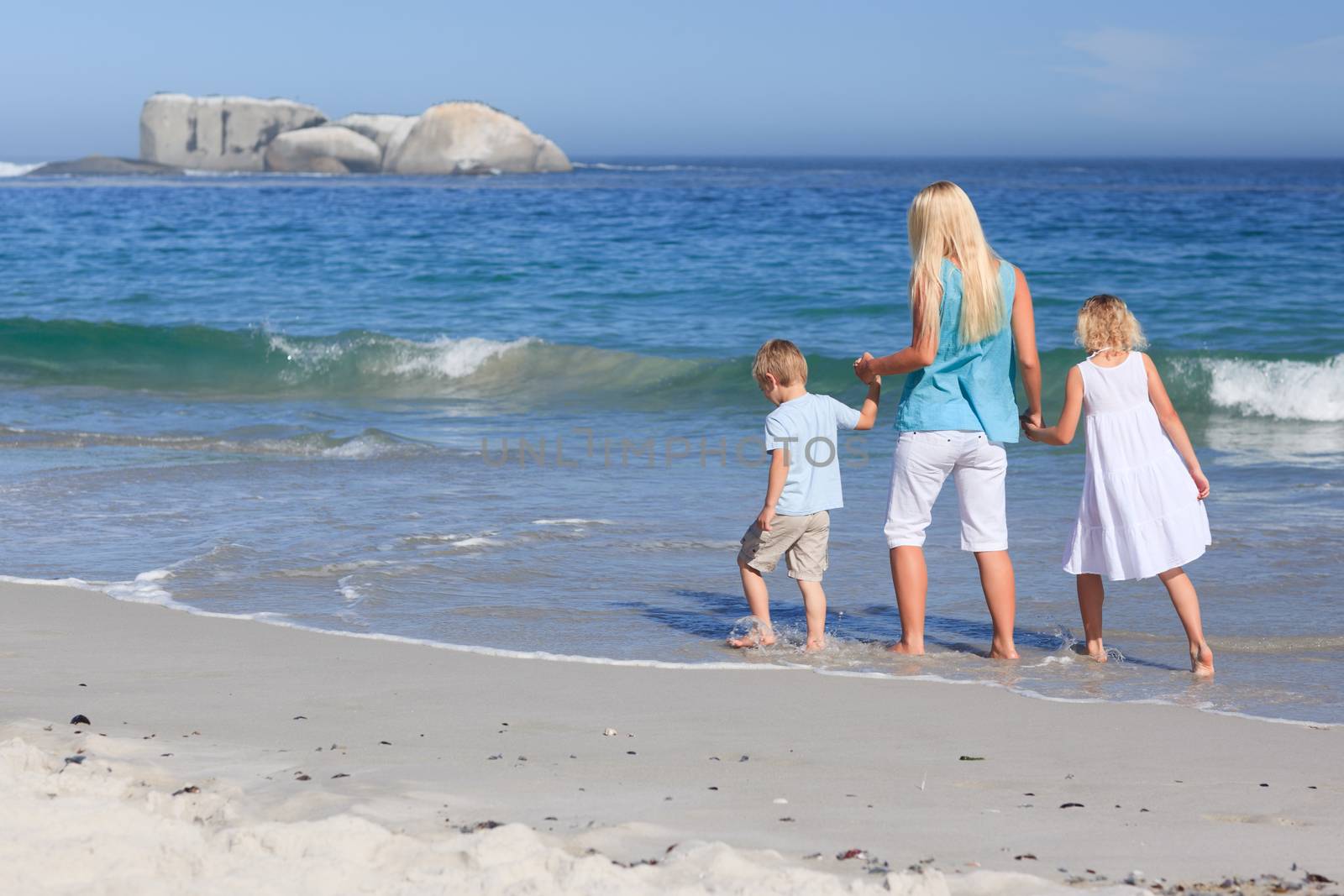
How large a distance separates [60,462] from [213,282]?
13490 mm

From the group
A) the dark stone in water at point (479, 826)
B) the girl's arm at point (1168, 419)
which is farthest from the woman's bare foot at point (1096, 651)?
the dark stone in water at point (479, 826)

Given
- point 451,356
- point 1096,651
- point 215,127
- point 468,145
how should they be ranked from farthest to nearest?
point 215,127 < point 468,145 < point 451,356 < point 1096,651

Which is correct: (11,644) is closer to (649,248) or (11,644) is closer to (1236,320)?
(1236,320)

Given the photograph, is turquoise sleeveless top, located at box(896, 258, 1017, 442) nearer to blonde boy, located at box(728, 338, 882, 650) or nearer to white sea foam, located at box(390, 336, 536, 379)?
blonde boy, located at box(728, 338, 882, 650)

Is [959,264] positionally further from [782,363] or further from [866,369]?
[782,363]

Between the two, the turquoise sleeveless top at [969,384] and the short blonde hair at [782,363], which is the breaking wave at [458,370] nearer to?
the short blonde hair at [782,363]

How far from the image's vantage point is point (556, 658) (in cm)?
470

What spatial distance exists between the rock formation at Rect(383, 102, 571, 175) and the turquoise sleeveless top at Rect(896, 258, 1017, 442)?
85926mm

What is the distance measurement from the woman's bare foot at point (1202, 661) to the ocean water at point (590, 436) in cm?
8


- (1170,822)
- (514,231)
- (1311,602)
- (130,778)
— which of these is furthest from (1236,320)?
(514,231)

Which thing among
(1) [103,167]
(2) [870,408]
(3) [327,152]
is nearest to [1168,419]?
(2) [870,408]

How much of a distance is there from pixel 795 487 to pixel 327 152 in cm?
9137

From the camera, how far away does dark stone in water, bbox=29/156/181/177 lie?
86.6m

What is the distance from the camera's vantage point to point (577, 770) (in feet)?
11.3
